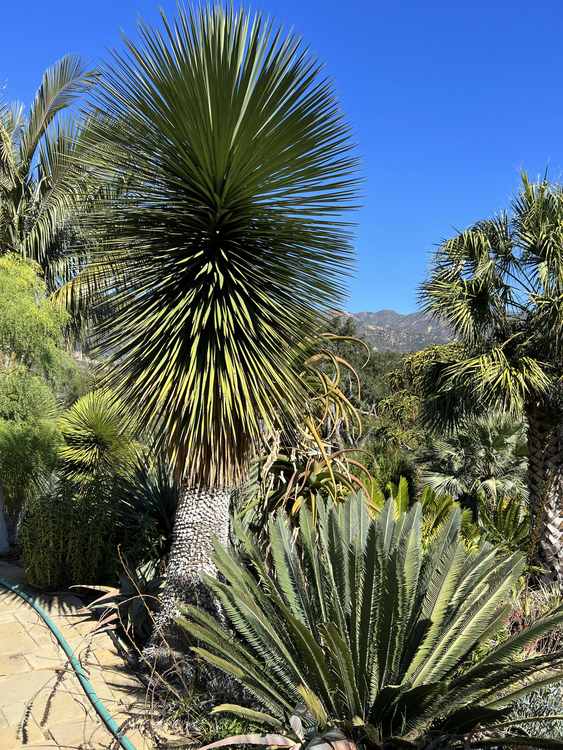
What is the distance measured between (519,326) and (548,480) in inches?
90.9

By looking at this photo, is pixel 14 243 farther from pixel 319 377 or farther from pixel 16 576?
pixel 319 377

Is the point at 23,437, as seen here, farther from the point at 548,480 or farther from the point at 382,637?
the point at 548,480

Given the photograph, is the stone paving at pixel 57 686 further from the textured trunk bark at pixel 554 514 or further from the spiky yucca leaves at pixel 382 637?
the textured trunk bark at pixel 554 514

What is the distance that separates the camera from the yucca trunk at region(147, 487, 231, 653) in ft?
13.8

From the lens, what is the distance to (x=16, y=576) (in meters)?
7.32

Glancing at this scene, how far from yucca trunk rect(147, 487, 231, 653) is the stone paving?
1.45ft

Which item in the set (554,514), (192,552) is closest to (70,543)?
(192,552)

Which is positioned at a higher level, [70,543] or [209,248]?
[209,248]

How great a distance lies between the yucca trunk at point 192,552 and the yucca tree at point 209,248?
1 cm

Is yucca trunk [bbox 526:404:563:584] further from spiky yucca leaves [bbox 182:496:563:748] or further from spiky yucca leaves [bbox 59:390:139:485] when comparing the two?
spiky yucca leaves [bbox 59:390:139:485]

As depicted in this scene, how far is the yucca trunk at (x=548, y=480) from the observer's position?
8.18 meters

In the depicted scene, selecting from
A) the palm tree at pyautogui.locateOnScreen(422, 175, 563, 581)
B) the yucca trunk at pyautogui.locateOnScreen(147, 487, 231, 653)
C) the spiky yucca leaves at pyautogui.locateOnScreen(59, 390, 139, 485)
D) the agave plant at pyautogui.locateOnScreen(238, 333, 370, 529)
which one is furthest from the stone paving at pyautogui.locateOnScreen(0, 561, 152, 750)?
the palm tree at pyautogui.locateOnScreen(422, 175, 563, 581)

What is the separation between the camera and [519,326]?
868cm

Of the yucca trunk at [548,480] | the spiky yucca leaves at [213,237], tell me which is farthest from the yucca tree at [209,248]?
the yucca trunk at [548,480]
